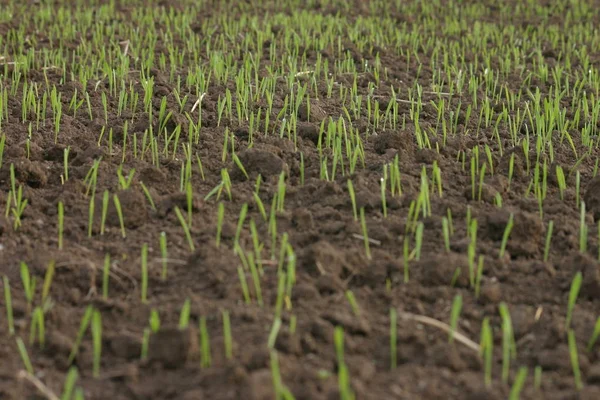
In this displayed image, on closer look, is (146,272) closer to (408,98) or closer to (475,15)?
(408,98)

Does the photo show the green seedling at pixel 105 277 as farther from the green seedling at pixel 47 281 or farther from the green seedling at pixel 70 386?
the green seedling at pixel 70 386

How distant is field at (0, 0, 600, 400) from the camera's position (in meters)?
1.88

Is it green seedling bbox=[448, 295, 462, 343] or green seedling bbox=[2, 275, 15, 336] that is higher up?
green seedling bbox=[448, 295, 462, 343]

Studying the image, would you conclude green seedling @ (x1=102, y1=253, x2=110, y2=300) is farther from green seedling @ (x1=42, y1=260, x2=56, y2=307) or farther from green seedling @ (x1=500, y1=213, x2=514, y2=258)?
green seedling @ (x1=500, y1=213, x2=514, y2=258)

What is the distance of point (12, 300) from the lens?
85.0 inches

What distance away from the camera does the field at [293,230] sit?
6.16ft

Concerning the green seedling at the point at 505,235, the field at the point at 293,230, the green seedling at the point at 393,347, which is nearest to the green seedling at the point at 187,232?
the field at the point at 293,230

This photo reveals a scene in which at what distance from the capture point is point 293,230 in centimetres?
259

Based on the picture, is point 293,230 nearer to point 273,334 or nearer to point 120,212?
point 120,212

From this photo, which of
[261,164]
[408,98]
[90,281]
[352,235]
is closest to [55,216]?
[90,281]

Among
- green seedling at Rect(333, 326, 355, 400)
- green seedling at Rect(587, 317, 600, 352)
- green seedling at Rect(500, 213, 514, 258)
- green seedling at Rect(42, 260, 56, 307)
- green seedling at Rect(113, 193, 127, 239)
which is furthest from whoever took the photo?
green seedling at Rect(113, 193, 127, 239)

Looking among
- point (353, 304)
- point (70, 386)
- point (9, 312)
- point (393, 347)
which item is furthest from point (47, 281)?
point (393, 347)

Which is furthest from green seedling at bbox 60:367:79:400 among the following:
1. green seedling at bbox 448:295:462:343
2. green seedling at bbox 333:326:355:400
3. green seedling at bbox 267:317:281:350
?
green seedling at bbox 448:295:462:343

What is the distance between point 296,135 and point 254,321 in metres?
1.49
